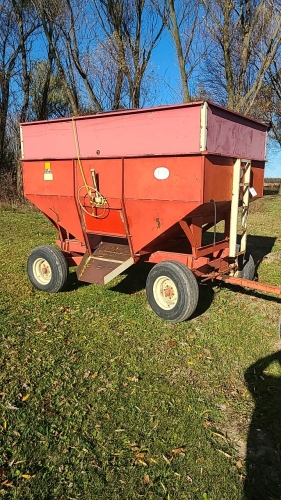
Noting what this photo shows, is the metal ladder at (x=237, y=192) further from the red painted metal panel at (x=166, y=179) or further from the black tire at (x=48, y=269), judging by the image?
the black tire at (x=48, y=269)

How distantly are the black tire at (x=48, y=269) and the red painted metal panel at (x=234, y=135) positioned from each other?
267cm

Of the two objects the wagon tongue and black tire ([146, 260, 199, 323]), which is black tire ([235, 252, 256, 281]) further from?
the wagon tongue

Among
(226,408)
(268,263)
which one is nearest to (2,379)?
(226,408)

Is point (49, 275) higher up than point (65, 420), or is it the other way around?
point (49, 275)

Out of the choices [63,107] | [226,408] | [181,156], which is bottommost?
[226,408]

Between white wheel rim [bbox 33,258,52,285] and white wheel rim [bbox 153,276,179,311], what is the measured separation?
1806 millimetres

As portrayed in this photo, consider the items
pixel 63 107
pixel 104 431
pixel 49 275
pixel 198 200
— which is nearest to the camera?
pixel 104 431

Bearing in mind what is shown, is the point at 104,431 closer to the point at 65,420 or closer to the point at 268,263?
the point at 65,420

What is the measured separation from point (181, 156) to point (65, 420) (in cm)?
302

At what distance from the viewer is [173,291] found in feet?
16.5

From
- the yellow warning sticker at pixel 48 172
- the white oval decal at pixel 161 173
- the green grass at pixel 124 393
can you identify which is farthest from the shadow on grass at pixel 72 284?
the white oval decal at pixel 161 173

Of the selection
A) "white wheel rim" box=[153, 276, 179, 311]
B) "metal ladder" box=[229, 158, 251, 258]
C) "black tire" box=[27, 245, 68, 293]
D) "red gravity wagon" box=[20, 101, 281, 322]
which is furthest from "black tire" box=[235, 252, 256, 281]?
"black tire" box=[27, 245, 68, 293]

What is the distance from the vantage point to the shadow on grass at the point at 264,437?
2.62 m

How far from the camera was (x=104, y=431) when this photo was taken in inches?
120
